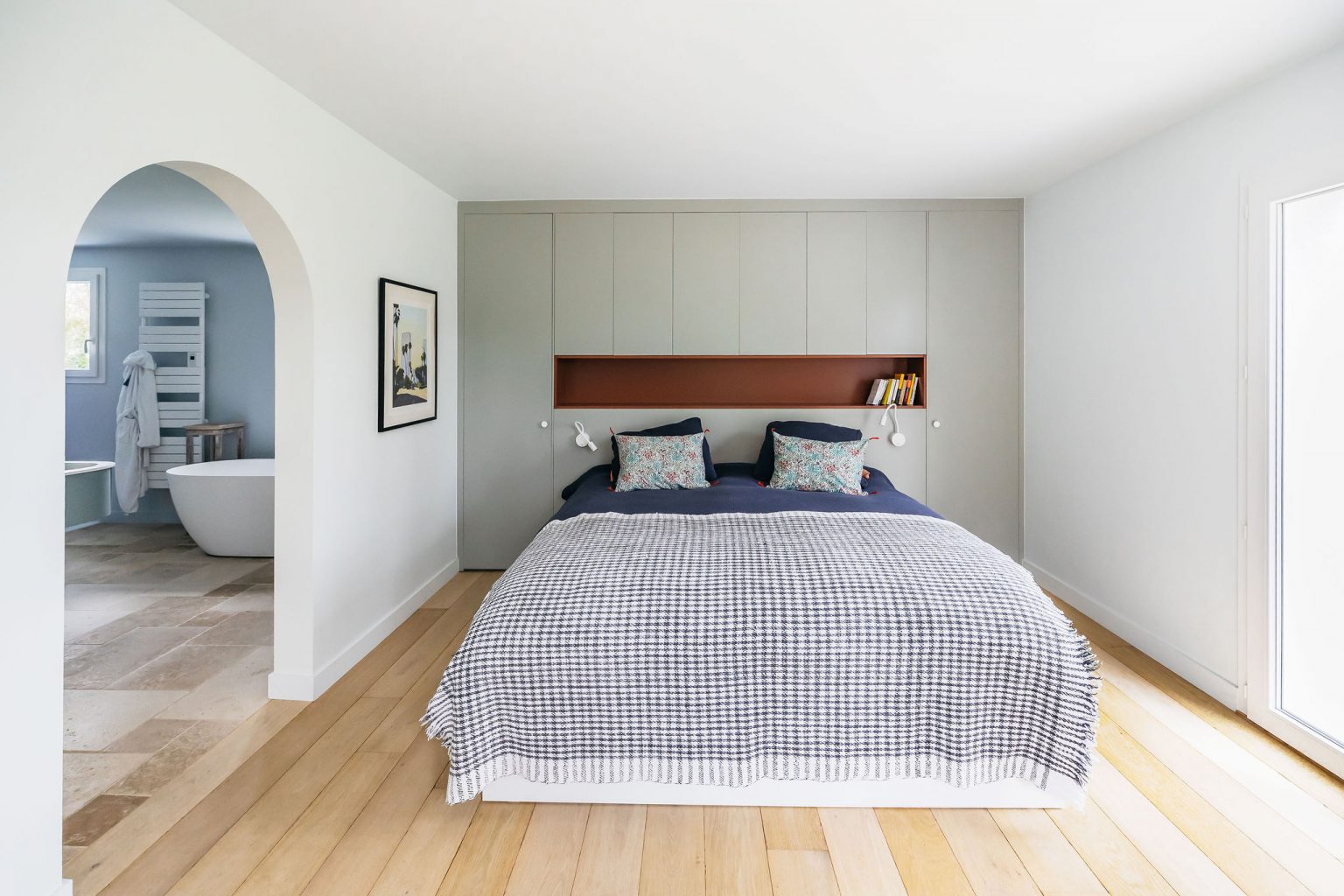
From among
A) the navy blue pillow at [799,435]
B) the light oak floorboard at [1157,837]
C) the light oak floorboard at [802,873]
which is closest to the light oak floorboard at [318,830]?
the light oak floorboard at [802,873]

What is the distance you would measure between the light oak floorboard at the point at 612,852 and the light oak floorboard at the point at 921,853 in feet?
2.31

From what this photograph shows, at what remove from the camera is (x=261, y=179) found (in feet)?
8.59

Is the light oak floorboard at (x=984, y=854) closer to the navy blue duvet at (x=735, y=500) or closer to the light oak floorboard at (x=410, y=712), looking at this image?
the navy blue duvet at (x=735, y=500)

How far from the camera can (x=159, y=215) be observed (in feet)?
15.8

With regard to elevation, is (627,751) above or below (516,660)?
below

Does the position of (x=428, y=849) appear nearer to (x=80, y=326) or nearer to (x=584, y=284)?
(x=584, y=284)

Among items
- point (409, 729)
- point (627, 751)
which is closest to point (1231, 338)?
point (627, 751)

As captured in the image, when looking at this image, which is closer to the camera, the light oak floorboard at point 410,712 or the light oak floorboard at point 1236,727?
the light oak floorboard at point 1236,727

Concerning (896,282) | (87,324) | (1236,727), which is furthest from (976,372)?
(87,324)

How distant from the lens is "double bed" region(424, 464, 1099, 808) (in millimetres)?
2150

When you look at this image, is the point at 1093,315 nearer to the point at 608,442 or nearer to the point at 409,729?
the point at 608,442

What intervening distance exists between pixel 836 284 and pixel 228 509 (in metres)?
4.24

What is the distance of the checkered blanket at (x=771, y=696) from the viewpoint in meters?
2.15
